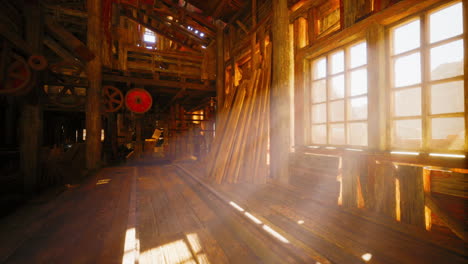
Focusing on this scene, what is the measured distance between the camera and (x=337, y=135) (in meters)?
3.40

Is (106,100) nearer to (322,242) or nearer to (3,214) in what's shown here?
(3,214)

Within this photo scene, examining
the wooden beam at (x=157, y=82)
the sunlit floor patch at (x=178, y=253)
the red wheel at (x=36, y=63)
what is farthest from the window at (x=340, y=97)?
the red wheel at (x=36, y=63)

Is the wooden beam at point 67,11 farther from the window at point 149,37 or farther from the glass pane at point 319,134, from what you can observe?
the glass pane at point 319,134

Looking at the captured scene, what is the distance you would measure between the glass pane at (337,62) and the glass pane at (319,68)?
14 cm

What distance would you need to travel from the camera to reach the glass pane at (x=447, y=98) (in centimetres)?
198

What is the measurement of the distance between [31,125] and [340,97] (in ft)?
20.7

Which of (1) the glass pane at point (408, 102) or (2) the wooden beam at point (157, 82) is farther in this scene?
(2) the wooden beam at point (157, 82)

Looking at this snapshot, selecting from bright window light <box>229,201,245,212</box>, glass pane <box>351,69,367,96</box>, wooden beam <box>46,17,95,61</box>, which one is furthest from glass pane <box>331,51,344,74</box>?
wooden beam <box>46,17,95,61</box>

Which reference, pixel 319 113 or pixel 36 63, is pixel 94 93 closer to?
pixel 36 63

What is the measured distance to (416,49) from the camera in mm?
2301

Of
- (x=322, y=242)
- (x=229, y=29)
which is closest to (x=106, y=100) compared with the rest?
(x=229, y=29)

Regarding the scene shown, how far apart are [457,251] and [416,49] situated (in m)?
2.24

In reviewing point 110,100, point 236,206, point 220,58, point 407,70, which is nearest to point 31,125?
point 110,100

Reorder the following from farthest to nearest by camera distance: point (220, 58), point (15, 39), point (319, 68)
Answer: point (220, 58), point (319, 68), point (15, 39)
